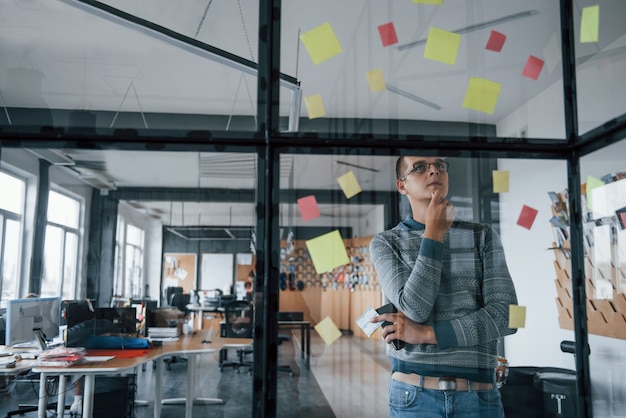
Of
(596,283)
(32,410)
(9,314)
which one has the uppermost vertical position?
(596,283)

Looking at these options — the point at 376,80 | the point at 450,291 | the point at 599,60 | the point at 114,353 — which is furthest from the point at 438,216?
the point at 114,353

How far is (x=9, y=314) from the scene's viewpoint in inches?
74.9

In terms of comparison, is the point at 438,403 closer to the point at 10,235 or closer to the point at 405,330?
the point at 405,330

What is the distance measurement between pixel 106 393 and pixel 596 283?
199 cm

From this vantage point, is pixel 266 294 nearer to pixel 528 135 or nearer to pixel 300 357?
pixel 300 357

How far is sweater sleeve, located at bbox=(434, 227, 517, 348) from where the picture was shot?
1897 mm

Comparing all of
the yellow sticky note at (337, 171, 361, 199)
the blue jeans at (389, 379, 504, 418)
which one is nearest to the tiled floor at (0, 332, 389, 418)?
the blue jeans at (389, 379, 504, 418)

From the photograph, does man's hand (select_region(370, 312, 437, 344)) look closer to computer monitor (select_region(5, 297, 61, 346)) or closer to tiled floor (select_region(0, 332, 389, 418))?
tiled floor (select_region(0, 332, 389, 418))

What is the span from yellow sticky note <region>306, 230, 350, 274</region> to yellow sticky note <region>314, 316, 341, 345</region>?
200 millimetres

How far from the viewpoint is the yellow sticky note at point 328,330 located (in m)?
1.98

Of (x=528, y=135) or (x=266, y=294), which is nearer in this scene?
(x=266, y=294)

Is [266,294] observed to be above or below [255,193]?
below

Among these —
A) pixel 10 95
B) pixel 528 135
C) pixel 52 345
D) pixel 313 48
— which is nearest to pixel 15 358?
pixel 52 345

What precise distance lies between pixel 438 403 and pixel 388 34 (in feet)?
4.87
